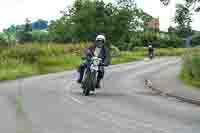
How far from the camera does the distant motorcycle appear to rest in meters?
20.5

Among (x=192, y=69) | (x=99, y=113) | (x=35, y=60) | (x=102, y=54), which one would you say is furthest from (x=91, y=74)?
(x=35, y=60)

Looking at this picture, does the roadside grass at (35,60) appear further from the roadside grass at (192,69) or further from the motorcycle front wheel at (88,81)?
the motorcycle front wheel at (88,81)

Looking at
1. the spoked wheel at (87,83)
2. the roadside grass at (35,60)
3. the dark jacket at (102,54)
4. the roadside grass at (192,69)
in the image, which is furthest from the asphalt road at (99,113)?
the roadside grass at (35,60)

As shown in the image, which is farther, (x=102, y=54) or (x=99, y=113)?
(x=102, y=54)

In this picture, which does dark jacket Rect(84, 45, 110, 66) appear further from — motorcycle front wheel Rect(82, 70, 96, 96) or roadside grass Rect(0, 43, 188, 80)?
roadside grass Rect(0, 43, 188, 80)

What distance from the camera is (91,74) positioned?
20.6m

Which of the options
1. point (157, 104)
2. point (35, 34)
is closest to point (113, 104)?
point (157, 104)

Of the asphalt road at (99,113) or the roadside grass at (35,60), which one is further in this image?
the roadside grass at (35,60)

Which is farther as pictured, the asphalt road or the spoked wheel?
the spoked wheel

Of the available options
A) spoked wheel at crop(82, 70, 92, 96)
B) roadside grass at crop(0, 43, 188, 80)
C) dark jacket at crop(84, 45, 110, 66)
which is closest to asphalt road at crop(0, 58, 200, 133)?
spoked wheel at crop(82, 70, 92, 96)

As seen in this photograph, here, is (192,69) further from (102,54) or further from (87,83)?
(87,83)

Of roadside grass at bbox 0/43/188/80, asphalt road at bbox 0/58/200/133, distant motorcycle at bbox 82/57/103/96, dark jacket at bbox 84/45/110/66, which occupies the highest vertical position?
dark jacket at bbox 84/45/110/66

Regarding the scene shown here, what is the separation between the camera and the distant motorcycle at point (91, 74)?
2053cm

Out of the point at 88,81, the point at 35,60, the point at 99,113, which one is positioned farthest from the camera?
the point at 35,60
